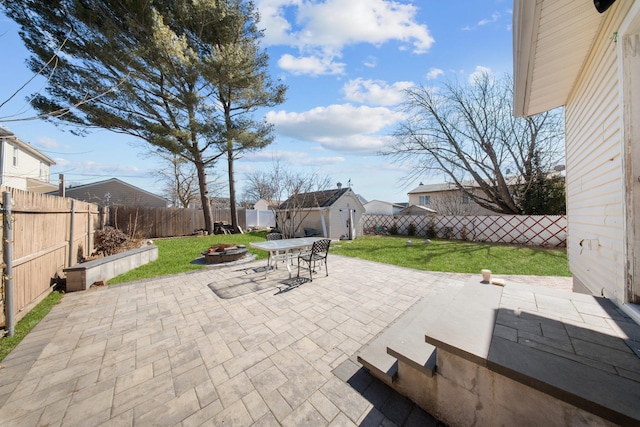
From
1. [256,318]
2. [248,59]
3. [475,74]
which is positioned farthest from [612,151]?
[475,74]

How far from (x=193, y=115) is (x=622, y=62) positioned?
44.0 ft

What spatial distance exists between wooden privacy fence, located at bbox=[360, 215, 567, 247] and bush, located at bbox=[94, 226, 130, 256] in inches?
553

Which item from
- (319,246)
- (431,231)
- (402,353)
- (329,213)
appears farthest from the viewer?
(431,231)

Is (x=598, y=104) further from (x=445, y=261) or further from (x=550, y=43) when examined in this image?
(x=445, y=261)

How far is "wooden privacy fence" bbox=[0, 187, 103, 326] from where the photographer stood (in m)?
3.30

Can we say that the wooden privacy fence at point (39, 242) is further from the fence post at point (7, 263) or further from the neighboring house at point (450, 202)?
the neighboring house at point (450, 202)

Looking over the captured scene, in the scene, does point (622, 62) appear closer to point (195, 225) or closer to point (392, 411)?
point (392, 411)

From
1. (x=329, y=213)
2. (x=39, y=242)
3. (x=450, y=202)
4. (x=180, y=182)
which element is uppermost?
(x=180, y=182)

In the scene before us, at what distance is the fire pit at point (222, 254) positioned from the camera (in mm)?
6959

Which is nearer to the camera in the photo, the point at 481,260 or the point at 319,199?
the point at 481,260

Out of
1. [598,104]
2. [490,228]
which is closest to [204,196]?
[598,104]

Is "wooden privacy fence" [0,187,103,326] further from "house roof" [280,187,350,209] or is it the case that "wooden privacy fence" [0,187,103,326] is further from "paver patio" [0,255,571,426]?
"house roof" [280,187,350,209]

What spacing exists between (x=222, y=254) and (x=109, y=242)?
3.80 meters

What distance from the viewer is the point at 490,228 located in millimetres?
12344
